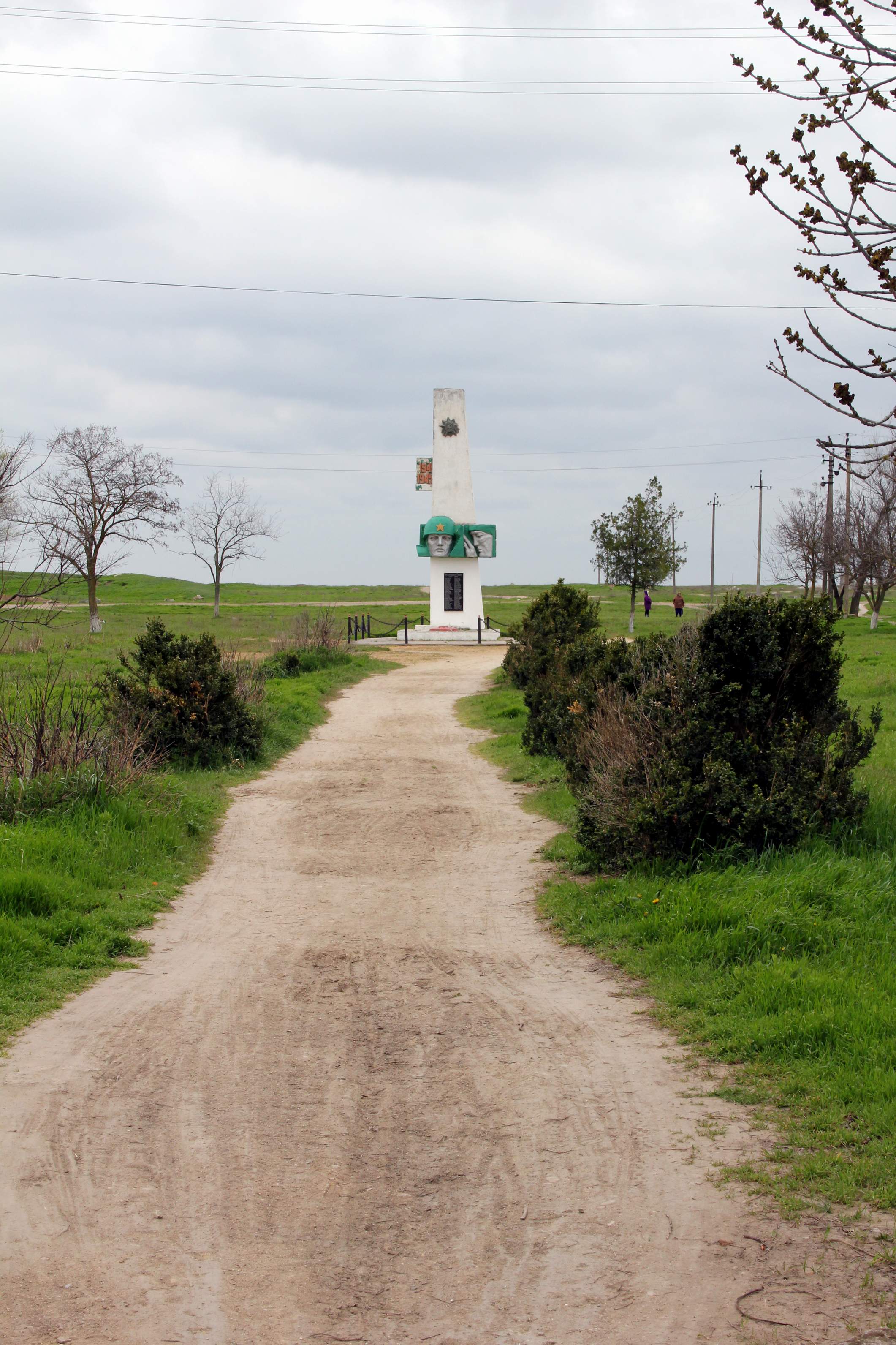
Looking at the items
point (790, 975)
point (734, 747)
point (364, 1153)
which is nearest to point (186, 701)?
point (734, 747)

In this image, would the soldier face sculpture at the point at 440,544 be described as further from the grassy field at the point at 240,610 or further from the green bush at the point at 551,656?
the green bush at the point at 551,656

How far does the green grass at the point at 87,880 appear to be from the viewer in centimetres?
621

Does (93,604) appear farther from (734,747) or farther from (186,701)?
(734,747)

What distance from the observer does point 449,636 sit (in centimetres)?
3984

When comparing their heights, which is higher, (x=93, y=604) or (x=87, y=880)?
(x=93, y=604)

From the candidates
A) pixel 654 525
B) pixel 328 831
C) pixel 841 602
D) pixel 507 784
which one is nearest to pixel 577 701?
pixel 507 784

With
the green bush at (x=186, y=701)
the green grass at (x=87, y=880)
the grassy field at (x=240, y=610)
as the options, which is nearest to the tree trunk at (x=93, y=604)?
the grassy field at (x=240, y=610)

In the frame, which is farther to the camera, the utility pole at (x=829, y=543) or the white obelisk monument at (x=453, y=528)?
the utility pole at (x=829, y=543)

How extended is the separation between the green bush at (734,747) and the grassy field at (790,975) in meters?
0.27

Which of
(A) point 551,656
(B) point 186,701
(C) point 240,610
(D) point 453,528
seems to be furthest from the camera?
(C) point 240,610

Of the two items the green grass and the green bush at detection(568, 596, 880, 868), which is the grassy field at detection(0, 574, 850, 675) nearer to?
the green bush at detection(568, 596, 880, 868)

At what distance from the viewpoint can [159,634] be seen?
553 inches

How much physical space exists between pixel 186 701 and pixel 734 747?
24.9 feet

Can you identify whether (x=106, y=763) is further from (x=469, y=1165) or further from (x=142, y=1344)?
(x=142, y=1344)
